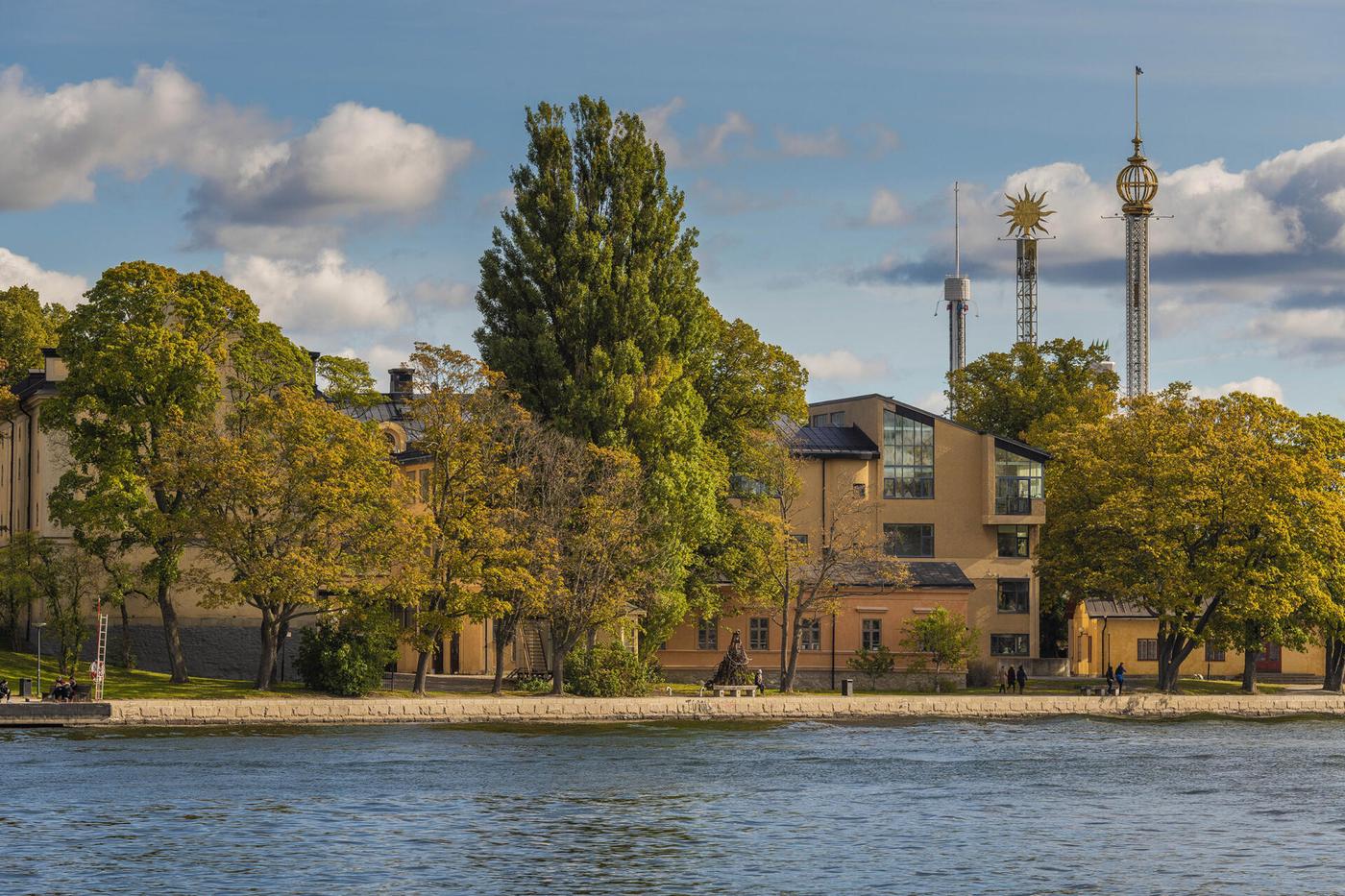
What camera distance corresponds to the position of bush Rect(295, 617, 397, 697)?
204 feet

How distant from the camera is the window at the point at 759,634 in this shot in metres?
81.8

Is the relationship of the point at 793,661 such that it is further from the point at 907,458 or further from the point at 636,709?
the point at 907,458

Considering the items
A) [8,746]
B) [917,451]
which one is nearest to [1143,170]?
[917,451]

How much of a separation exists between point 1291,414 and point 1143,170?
87969mm

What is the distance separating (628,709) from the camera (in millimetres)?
64875

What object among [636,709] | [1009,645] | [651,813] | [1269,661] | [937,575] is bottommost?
[651,813]

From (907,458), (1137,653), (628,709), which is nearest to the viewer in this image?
(628,709)

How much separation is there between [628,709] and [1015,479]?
3227cm

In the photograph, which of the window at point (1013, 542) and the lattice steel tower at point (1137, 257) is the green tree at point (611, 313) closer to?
the window at point (1013, 542)

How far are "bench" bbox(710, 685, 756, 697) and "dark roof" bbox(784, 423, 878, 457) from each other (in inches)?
746

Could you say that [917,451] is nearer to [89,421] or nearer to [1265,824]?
[89,421]

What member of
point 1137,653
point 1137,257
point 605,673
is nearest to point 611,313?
point 605,673

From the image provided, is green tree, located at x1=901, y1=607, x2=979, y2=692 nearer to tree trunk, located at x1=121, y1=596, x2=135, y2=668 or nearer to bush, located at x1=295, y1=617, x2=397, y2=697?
bush, located at x1=295, y1=617, x2=397, y2=697

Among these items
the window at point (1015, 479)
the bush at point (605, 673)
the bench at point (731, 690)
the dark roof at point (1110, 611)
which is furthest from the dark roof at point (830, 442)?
the bush at point (605, 673)
